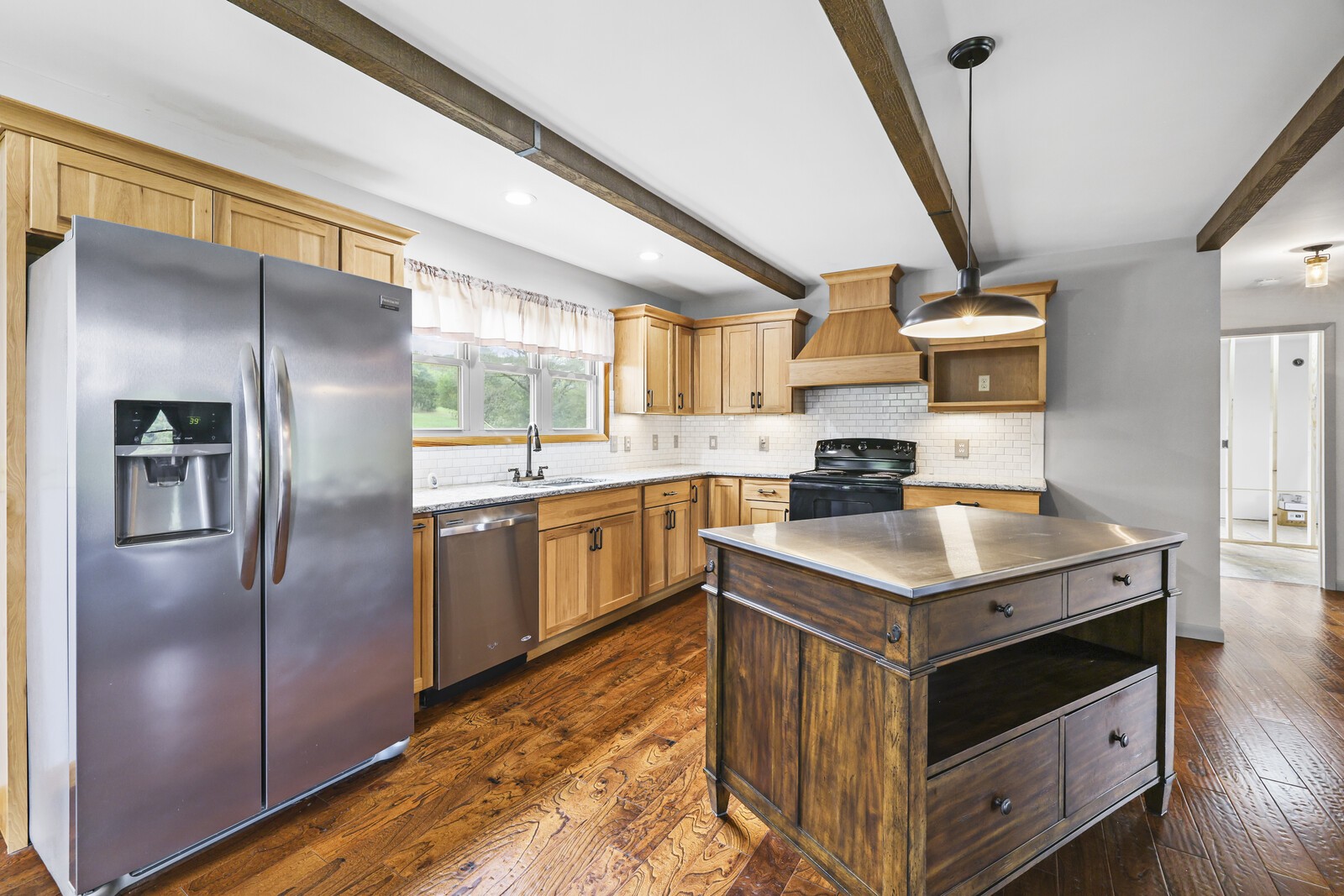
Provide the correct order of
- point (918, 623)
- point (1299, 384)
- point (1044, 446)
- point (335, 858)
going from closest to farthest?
point (918, 623) → point (335, 858) → point (1044, 446) → point (1299, 384)

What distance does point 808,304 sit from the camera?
507 centimetres

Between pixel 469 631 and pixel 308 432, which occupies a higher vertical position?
pixel 308 432

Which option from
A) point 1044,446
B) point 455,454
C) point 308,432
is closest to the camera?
point 308,432

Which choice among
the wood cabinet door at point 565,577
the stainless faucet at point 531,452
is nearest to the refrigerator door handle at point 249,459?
the wood cabinet door at point 565,577

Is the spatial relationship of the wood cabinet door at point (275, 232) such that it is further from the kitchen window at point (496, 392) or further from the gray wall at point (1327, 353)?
the gray wall at point (1327, 353)

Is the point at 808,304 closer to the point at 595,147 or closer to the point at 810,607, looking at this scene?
the point at 595,147

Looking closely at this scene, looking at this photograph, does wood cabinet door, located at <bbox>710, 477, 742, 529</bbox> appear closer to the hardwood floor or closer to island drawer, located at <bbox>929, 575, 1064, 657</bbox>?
the hardwood floor

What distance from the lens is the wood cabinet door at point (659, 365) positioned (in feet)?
15.5

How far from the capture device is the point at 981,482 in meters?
4.19

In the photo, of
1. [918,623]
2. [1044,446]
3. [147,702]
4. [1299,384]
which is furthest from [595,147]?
[1299,384]

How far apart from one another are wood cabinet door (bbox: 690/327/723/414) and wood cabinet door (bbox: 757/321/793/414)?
1.17 ft

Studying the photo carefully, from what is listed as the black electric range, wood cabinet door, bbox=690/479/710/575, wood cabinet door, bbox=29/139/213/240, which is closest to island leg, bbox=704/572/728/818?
wood cabinet door, bbox=29/139/213/240

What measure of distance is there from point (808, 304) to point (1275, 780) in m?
3.93

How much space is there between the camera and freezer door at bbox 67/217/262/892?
5.07 ft
